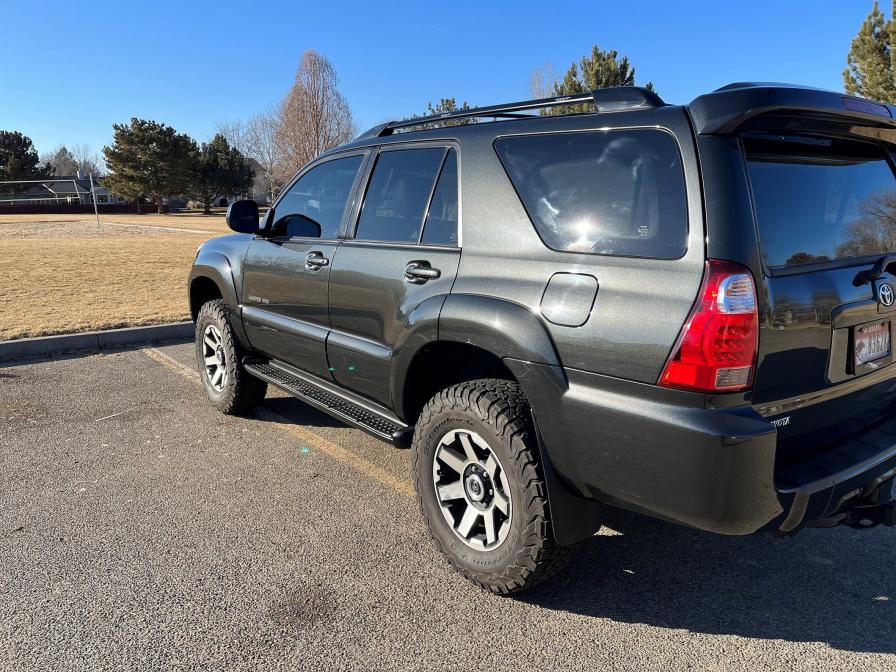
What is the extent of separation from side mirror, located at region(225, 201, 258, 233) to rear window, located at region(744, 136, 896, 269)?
3.19m

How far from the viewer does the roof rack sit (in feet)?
7.83

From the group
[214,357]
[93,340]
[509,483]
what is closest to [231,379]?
[214,357]

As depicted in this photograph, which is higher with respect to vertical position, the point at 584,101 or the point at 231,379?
the point at 584,101

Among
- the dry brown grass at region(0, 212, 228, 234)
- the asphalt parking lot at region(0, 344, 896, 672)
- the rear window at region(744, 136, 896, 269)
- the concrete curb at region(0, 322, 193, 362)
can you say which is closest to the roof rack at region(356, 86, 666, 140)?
the rear window at region(744, 136, 896, 269)

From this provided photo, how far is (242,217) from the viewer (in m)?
4.39

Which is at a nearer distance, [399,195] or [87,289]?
[399,195]

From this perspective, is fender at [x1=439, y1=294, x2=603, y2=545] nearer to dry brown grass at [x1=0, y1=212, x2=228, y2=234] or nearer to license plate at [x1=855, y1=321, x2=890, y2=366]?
license plate at [x1=855, y1=321, x2=890, y2=366]

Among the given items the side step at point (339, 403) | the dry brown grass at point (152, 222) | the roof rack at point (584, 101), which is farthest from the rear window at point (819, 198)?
the dry brown grass at point (152, 222)

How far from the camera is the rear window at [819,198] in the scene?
7.27 feet

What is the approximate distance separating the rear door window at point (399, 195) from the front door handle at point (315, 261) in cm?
26

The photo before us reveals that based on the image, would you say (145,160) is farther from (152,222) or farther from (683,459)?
(683,459)

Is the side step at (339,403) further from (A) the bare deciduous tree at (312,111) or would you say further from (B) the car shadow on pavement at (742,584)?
(A) the bare deciduous tree at (312,111)

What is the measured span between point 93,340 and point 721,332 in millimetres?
6826

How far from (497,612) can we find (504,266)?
140 centimetres
